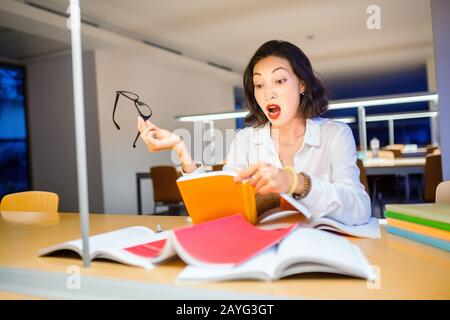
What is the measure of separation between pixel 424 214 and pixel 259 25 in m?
4.80

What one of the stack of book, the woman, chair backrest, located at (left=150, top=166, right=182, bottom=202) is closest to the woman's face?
the woman

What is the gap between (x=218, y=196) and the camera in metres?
0.96

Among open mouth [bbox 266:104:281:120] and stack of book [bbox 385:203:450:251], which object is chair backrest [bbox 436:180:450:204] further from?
open mouth [bbox 266:104:281:120]

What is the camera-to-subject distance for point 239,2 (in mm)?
4504

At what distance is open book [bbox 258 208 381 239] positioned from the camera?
3.17ft

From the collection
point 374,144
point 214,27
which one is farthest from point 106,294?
point 214,27

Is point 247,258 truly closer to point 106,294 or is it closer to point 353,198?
point 106,294

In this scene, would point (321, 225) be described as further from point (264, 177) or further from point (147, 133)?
point (147, 133)

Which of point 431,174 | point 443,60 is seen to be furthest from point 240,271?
point 431,174

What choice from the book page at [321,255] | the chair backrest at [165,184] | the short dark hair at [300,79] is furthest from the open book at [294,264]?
the chair backrest at [165,184]

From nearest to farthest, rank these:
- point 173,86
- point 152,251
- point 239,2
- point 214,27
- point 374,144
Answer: point 152,251 < point 239,2 < point 374,144 < point 214,27 < point 173,86

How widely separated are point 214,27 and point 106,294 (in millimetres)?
5081

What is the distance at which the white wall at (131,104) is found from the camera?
5791 mm

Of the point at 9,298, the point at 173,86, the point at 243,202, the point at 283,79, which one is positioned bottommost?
the point at 9,298
